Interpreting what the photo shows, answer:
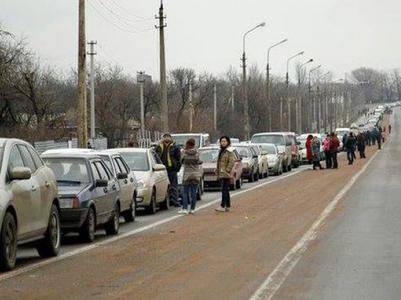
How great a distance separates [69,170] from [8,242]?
495 cm

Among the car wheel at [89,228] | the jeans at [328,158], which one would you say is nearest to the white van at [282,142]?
the jeans at [328,158]

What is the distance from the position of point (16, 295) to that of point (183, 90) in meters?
86.4

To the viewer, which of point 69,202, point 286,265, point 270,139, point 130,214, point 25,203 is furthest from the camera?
point 270,139

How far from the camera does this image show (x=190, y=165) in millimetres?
22281

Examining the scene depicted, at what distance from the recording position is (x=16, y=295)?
1034cm

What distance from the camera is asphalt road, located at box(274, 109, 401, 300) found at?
10219 mm

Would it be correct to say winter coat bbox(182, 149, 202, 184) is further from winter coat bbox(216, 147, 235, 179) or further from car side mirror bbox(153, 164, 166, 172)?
car side mirror bbox(153, 164, 166, 172)

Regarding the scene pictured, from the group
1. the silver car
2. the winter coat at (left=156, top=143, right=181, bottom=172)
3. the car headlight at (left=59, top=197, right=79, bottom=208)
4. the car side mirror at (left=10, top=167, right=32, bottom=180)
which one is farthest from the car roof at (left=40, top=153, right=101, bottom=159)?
the winter coat at (left=156, top=143, right=181, bottom=172)

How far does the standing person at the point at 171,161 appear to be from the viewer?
983 inches

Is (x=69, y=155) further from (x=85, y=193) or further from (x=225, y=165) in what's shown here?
(x=225, y=165)

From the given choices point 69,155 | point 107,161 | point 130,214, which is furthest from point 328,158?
point 69,155

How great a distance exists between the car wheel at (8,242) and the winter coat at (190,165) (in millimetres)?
10112

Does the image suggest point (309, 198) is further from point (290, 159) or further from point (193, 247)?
Result: point (290, 159)

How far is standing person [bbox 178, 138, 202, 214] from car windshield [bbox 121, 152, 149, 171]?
143cm
